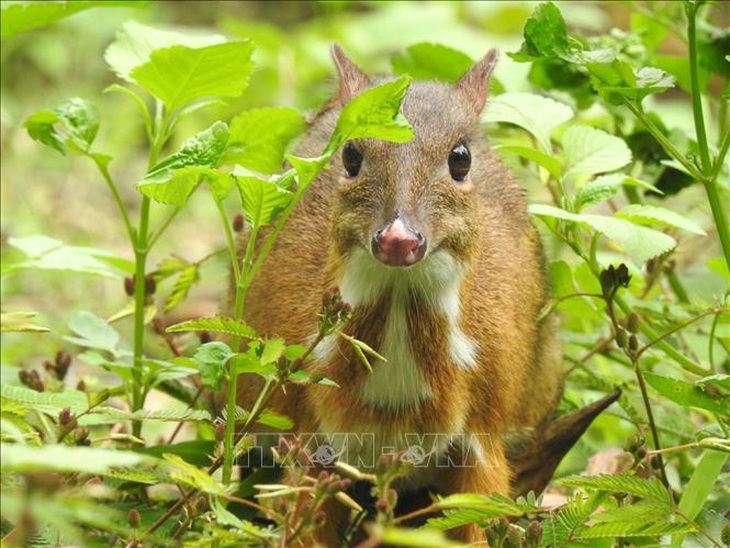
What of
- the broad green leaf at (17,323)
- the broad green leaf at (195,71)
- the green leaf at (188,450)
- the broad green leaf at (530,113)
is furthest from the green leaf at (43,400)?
the broad green leaf at (530,113)

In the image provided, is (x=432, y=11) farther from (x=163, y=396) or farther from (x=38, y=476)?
(x=38, y=476)

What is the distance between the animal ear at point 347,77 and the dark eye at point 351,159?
0.60 meters

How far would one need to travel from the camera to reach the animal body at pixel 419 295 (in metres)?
4.43

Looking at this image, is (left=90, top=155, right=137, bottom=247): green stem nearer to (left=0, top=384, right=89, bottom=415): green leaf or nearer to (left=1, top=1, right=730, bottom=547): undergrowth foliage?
(left=1, top=1, right=730, bottom=547): undergrowth foliage

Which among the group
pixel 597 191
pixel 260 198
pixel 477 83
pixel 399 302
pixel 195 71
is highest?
pixel 195 71

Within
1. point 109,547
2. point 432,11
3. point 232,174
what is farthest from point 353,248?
point 432,11

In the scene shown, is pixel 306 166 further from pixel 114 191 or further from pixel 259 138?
pixel 114 191

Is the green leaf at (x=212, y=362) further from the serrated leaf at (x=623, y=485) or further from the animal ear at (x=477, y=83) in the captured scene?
the animal ear at (x=477, y=83)

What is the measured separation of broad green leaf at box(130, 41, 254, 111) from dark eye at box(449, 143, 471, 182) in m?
0.81

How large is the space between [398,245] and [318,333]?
55 cm

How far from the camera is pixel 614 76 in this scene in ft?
14.2

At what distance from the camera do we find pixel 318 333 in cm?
443

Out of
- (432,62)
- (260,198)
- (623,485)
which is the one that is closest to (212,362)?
(260,198)

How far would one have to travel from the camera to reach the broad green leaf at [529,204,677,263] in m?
4.27
